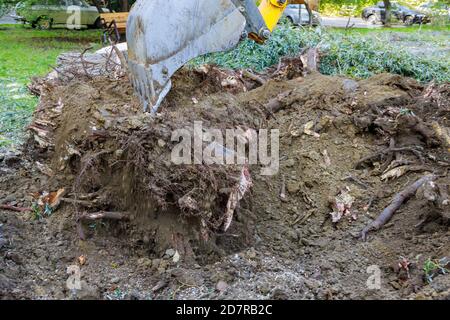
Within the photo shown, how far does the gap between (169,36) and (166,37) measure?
24 millimetres

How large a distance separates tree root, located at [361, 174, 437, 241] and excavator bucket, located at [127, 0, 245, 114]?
1.68m

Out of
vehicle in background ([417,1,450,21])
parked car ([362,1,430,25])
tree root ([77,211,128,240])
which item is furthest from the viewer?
parked car ([362,1,430,25])

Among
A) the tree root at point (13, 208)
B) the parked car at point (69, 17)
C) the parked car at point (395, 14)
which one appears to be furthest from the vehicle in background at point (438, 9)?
the tree root at point (13, 208)

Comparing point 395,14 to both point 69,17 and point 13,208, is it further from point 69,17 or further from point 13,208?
point 13,208

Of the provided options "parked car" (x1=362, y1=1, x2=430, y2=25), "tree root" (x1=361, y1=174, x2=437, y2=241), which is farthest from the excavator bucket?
"parked car" (x1=362, y1=1, x2=430, y2=25)

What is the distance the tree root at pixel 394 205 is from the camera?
12.0ft

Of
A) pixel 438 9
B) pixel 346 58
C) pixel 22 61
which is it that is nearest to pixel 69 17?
pixel 22 61

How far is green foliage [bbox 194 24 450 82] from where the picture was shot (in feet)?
24.1

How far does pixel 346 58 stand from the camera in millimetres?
7523

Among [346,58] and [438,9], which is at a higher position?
[346,58]

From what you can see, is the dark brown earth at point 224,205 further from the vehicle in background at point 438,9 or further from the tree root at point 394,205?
the vehicle in background at point 438,9

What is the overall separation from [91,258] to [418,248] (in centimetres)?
205

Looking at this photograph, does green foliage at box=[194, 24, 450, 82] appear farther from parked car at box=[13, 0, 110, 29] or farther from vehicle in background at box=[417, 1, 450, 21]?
parked car at box=[13, 0, 110, 29]
